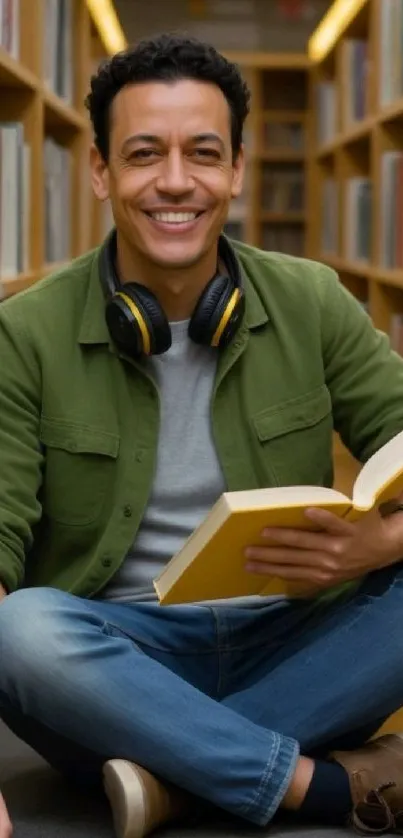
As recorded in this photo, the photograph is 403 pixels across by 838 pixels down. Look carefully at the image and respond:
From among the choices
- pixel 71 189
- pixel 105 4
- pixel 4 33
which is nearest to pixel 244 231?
pixel 105 4

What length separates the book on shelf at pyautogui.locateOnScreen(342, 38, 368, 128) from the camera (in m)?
4.01

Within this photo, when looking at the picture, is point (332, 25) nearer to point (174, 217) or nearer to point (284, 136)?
point (284, 136)

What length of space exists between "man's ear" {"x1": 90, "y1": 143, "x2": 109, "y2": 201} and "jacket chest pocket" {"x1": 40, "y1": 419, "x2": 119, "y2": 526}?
285mm

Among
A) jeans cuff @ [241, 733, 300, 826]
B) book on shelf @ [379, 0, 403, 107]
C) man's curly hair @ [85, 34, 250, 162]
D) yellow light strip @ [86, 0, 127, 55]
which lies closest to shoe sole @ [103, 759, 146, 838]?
jeans cuff @ [241, 733, 300, 826]

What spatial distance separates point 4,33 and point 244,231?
12.8 ft

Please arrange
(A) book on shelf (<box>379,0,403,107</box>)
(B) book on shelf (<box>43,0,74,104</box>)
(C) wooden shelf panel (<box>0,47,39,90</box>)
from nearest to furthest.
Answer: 1. (C) wooden shelf panel (<box>0,47,39,90</box>)
2. (B) book on shelf (<box>43,0,74,104</box>)
3. (A) book on shelf (<box>379,0,403,107</box>)

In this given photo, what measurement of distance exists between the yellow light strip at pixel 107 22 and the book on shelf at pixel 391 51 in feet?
2.67

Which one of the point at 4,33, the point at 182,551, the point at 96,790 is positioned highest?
the point at 4,33

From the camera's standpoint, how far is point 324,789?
1.22 meters

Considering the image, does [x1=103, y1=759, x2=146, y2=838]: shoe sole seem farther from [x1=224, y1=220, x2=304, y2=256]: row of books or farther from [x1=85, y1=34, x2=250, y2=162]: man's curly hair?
[x1=224, y1=220, x2=304, y2=256]: row of books

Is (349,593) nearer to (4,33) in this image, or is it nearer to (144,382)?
(144,382)

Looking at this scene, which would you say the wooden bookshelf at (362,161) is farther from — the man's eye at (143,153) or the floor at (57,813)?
the floor at (57,813)

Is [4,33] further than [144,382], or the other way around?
[4,33]

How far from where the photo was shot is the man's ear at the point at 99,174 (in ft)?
4.64
